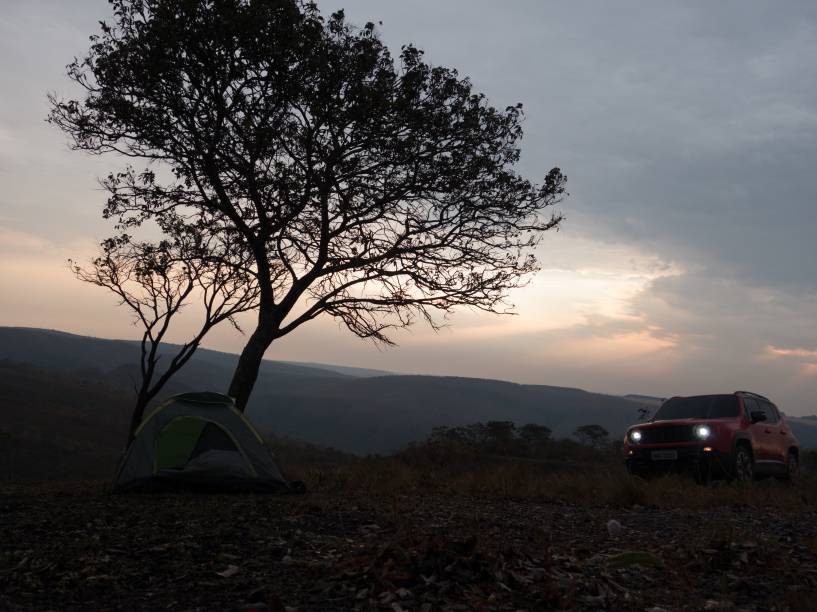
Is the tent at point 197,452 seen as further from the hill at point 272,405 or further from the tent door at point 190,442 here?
the hill at point 272,405

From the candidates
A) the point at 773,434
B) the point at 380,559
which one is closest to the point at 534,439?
the point at 773,434

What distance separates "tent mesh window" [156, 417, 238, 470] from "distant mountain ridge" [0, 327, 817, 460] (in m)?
75.0

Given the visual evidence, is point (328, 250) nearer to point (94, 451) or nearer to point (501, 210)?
point (501, 210)

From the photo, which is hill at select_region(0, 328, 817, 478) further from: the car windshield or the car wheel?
the car wheel

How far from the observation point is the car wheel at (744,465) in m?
13.6

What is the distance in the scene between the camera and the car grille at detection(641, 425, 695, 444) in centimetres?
1369

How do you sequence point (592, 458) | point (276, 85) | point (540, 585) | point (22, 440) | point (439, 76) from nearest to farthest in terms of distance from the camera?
point (540, 585) → point (276, 85) → point (439, 76) → point (592, 458) → point (22, 440)

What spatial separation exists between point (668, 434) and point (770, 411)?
3449 millimetres

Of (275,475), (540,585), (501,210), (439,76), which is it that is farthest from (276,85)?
(540,585)

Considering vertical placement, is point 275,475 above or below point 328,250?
below

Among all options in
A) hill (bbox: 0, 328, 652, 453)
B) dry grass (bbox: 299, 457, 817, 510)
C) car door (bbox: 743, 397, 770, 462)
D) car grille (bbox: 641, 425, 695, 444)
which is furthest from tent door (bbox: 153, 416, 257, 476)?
hill (bbox: 0, 328, 652, 453)

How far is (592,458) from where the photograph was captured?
89.2ft

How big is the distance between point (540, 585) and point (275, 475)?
255 inches

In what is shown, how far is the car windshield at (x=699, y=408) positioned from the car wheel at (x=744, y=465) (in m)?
0.74
